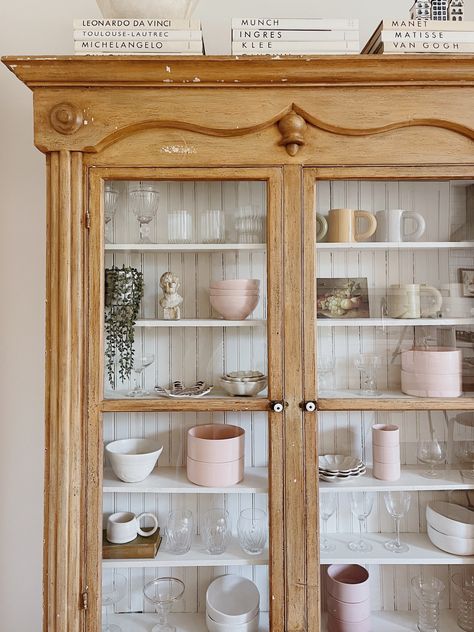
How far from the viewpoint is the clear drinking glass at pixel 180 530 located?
4.36ft

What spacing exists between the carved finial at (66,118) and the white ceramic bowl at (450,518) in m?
1.35


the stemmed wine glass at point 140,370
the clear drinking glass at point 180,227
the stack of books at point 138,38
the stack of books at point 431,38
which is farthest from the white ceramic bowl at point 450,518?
the stack of books at point 138,38

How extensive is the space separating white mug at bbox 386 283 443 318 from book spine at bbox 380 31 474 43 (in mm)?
607

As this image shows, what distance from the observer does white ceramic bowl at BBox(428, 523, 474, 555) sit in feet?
4.22

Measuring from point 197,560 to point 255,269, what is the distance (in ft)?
2.60

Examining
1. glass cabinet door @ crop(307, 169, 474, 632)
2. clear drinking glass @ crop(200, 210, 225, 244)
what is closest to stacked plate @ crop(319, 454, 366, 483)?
glass cabinet door @ crop(307, 169, 474, 632)

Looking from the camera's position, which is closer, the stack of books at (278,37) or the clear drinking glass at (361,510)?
the stack of books at (278,37)

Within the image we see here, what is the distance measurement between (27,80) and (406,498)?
1445 millimetres

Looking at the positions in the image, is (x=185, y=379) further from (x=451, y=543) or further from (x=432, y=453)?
(x=451, y=543)

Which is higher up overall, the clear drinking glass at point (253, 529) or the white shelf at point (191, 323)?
the white shelf at point (191, 323)

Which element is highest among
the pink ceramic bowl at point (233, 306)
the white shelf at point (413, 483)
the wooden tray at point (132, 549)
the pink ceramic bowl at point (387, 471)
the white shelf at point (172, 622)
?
the pink ceramic bowl at point (233, 306)

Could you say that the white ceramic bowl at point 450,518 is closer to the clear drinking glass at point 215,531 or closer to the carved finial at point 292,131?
the clear drinking glass at point 215,531

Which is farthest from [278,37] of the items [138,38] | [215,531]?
[215,531]

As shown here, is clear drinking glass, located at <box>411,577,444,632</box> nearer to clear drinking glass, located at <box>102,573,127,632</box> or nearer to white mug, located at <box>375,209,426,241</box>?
clear drinking glass, located at <box>102,573,127,632</box>
